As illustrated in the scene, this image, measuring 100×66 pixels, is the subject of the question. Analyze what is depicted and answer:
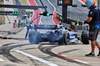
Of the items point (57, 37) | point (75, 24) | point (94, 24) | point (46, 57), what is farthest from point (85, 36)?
point (75, 24)

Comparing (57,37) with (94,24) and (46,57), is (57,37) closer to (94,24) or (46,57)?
(94,24)

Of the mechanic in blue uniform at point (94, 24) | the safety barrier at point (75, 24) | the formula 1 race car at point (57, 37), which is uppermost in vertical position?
the mechanic in blue uniform at point (94, 24)

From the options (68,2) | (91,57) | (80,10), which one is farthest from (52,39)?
(80,10)

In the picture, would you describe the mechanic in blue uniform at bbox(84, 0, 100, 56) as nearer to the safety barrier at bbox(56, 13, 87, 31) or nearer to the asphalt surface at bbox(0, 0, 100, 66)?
the asphalt surface at bbox(0, 0, 100, 66)

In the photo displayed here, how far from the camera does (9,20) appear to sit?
70.9 metres

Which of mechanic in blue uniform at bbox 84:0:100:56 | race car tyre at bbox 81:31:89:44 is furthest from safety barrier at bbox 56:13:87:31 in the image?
mechanic in blue uniform at bbox 84:0:100:56

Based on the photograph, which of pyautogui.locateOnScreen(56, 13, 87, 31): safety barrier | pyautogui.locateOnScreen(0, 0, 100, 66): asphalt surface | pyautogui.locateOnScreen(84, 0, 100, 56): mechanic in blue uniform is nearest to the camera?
pyautogui.locateOnScreen(0, 0, 100, 66): asphalt surface

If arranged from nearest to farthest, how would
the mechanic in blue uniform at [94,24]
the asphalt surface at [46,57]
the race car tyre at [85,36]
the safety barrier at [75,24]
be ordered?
the asphalt surface at [46,57] → the mechanic in blue uniform at [94,24] → the race car tyre at [85,36] → the safety barrier at [75,24]

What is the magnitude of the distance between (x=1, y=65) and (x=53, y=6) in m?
71.4

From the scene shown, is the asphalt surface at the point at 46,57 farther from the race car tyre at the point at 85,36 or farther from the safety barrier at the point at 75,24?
the safety barrier at the point at 75,24

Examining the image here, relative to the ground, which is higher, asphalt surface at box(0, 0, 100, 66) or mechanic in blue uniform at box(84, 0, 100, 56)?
mechanic in blue uniform at box(84, 0, 100, 56)

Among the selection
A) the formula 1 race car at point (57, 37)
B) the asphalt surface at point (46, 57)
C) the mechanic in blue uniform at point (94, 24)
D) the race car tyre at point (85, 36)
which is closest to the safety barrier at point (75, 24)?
the formula 1 race car at point (57, 37)

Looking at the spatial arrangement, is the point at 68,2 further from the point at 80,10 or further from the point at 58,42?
the point at 80,10

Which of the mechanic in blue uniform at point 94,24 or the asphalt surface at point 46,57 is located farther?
the mechanic in blue uniform at point 94,24
